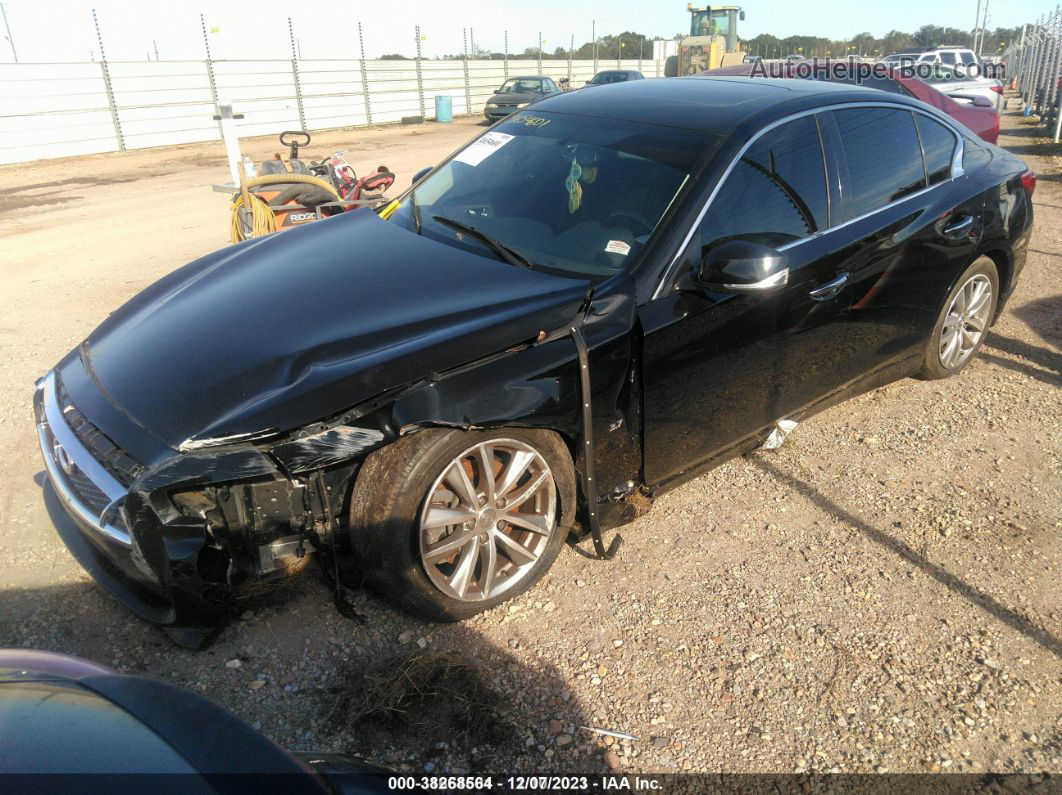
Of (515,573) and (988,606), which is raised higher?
(515,573)

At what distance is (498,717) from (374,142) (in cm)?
2092

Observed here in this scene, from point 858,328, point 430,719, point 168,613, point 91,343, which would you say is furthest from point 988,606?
point 91,343

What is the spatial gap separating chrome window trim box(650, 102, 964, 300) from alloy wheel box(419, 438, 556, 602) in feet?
2.83

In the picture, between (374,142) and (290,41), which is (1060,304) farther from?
(290,41)

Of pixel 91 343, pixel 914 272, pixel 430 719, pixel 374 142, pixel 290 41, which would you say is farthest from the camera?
pixel 290 41

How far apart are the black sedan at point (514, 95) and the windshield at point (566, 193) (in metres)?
20.4

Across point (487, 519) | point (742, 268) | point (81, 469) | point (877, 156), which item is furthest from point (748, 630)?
point (877, 156)

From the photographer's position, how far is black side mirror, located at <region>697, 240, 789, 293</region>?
2957mm

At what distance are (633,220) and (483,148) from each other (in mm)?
1178

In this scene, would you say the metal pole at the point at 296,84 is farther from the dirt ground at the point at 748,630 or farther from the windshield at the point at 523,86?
the dirt ground at the point at 748,630

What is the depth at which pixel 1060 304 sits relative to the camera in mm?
6289

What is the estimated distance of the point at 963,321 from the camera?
15.6ft

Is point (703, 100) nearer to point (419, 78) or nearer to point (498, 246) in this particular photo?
point (498, 246)

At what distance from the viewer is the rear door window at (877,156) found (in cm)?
373
